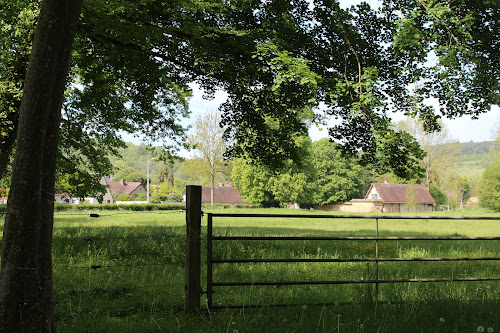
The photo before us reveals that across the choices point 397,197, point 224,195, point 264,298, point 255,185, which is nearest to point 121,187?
point 224,195

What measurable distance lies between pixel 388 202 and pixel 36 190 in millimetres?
80346

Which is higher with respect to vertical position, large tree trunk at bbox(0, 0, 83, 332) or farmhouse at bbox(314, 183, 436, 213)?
large tree trunk at bbox(0, 0, 83, 332)

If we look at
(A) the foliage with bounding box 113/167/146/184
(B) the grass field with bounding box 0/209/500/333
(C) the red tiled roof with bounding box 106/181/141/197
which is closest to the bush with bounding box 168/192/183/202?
(C) the red tiled roof with bounding box 106/181/141/197

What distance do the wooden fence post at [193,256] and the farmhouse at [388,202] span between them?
227ft

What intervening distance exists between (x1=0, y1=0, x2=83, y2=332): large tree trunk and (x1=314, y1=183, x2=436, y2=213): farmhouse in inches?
2780

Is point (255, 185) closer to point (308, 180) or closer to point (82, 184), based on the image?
point (308, 180)

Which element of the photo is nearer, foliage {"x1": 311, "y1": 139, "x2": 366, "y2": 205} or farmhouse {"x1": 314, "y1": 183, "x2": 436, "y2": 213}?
farmhouse {"x1": 314, "y1": 183, "x2": 436, "y2": 213}

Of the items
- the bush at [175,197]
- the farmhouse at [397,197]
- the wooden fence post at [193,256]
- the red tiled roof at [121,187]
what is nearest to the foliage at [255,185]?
the farmhouse at [397,197]

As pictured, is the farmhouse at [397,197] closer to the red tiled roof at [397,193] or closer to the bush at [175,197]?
the red tiled roof at [397,193]

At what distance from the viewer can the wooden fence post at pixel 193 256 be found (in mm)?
5316

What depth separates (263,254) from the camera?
469 inches

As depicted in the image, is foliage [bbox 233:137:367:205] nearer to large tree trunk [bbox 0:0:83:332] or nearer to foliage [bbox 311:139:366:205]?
foliage [bbox 311:139:366:205]

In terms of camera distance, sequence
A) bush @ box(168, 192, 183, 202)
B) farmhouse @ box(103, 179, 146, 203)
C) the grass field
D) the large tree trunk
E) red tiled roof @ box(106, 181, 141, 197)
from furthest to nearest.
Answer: red tiled roof @ box(106, 181, 141, 197) < farmhouse @ box(103, 179, 146, 203) < bush @ box(168, 192, 183, 202) < the grass field < the large tree trunk

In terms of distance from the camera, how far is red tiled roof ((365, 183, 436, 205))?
3009 inches
